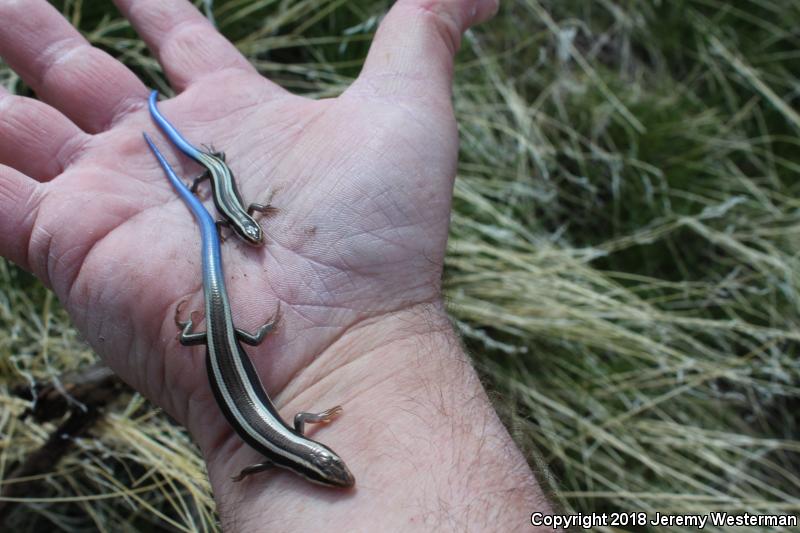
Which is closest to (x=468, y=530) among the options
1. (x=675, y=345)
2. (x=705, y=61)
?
(x=675, y=345)

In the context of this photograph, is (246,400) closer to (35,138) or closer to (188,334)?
(188,334)

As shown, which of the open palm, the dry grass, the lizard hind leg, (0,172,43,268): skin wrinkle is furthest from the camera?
the dry grass

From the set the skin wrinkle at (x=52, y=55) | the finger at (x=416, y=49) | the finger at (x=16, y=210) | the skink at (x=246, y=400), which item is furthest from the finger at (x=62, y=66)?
the finger at (x=416, y=49)

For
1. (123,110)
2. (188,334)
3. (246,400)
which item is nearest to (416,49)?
(123,110)

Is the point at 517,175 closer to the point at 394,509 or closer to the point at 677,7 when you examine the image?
the point at 677,7

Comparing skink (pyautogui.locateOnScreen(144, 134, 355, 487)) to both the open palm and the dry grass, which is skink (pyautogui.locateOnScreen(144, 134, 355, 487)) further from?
the dry grass

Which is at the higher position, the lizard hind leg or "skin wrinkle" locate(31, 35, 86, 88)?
"skin wrinkle" locate(31, 35, 86, 88)

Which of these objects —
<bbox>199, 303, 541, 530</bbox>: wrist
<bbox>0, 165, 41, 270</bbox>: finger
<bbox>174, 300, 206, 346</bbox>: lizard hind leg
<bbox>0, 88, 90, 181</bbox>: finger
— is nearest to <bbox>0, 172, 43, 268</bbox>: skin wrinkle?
<bbox>0, 165, 41, 270</bbox>: finger
